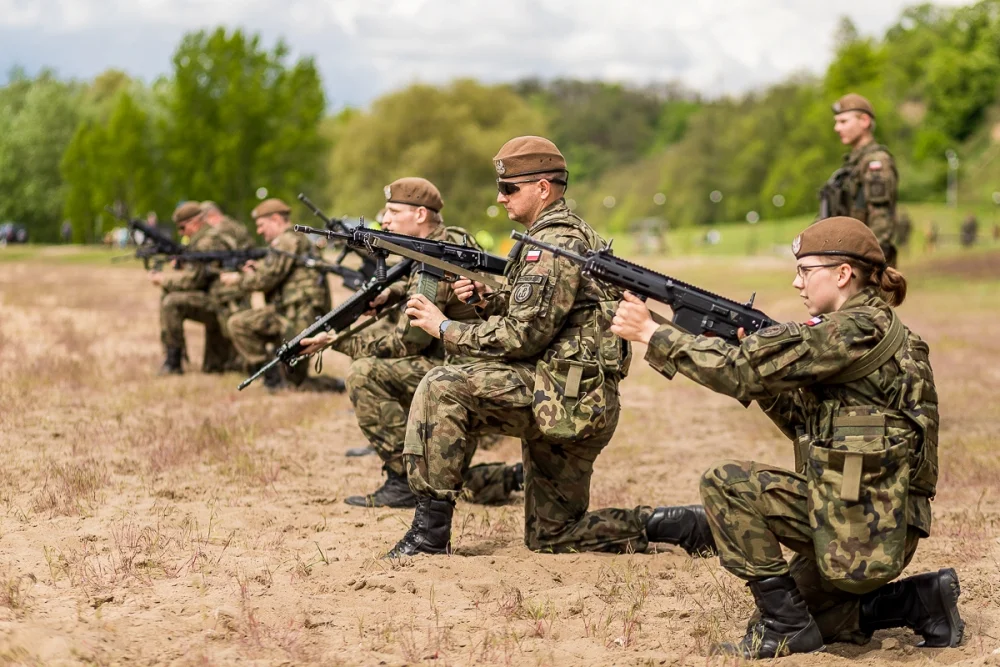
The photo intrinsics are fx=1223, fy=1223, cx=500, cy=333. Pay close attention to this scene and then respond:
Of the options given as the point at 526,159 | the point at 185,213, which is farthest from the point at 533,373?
the point at 185,213

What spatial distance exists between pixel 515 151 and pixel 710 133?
111205 mm

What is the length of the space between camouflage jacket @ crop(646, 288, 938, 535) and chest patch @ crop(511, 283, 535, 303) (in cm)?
124

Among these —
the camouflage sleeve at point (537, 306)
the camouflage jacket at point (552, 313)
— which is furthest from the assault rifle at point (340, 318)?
the camouflage sleeve at point (537, 306)

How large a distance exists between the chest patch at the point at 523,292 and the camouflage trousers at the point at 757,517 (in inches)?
59.2

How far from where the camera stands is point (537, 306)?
6.42m

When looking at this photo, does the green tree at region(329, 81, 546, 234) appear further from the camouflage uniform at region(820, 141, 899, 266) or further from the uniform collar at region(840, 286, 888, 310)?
the uniform collar at region(840, 286, 888, 310)

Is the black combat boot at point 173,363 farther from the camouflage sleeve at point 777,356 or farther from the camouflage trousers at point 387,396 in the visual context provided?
the camouflage sleeve at point 777,356

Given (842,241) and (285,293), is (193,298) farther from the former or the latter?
(842,241)

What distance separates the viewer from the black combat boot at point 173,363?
14.9 m

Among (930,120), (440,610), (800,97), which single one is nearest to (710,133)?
(800,97)

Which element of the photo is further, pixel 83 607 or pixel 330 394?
pixel 330 394

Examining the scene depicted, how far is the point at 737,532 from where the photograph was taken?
5332 mm

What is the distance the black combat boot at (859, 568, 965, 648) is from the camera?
545cm

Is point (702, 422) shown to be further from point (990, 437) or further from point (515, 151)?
point (515, 151)
